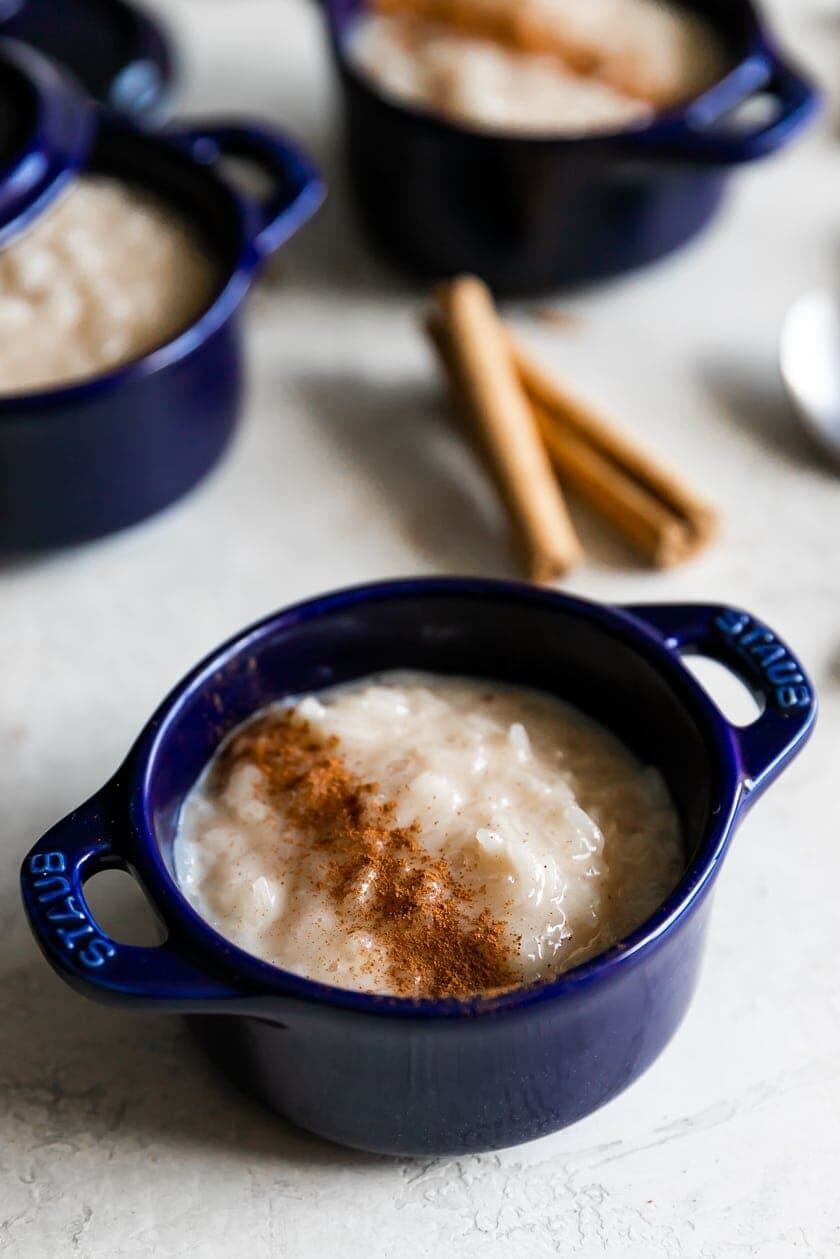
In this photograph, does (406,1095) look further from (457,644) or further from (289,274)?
(289,274)

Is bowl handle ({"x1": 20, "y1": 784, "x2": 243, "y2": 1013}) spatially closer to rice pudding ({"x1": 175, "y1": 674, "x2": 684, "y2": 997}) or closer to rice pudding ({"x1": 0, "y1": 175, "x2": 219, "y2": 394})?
rice pudding ({"x1": 175, "y1": 674, "x2": 684, "y2": 997})

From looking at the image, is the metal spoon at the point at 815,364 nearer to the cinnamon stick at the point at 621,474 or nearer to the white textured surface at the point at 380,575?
the white textured surface at the point at 380,575

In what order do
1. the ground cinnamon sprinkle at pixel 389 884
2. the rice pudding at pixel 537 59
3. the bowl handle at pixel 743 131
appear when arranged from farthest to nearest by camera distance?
the rice pudding at pixel 537 59, the bowl handle at pixel 743 131, the ground cinnamon sprinkle at pixel 389 884

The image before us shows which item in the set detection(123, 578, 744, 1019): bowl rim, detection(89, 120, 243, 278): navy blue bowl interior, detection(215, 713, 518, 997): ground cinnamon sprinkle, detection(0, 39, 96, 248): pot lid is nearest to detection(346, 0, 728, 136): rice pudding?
detection(89, 120, 243, 278): navy blue bowl interior

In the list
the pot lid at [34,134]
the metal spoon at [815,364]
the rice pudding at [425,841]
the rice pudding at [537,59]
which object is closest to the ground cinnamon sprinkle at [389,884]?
the rice pudding at [425,841]

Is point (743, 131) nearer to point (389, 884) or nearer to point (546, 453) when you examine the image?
point (546, 453)

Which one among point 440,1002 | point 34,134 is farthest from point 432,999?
point 34,134
